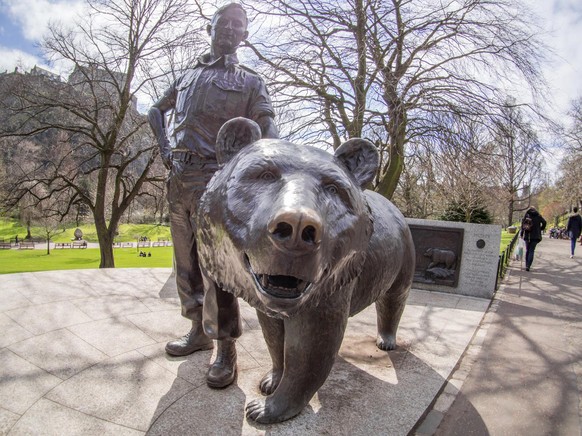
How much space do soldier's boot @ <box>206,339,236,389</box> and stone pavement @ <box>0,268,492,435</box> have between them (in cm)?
6

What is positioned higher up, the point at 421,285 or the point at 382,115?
the point at 382,115

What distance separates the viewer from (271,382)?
2.52 m

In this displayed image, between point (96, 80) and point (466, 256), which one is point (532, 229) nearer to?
point (466, 256)

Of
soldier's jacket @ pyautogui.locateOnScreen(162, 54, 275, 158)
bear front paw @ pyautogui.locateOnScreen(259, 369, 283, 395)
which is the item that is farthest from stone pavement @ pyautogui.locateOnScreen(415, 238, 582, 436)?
soldier's jacket @ pyautogui.locateOnScreen(162, 54, 275, 158)

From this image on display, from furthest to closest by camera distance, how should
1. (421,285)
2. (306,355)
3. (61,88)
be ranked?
(61,88), (421,285), (306,355)

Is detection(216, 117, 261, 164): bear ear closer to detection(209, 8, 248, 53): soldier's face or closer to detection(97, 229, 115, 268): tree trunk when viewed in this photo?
detection(209, 8, 248, 53): soldier's face

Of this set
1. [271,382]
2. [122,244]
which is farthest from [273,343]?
[122,244]

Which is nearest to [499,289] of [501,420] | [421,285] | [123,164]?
[421,285]

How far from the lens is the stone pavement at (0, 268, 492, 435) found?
7.18ft

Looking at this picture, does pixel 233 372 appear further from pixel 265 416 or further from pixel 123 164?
pixel 123 164

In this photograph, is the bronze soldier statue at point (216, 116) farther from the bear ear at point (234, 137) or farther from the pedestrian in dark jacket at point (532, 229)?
the pedestrian in dark jacket at point (532, 229)

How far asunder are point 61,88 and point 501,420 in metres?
14.6

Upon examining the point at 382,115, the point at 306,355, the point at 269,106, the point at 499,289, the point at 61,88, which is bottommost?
the point at 499,289

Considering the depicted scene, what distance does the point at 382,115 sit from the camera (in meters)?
9.77
